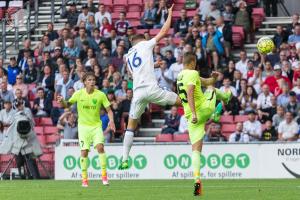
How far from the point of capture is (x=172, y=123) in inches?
1112

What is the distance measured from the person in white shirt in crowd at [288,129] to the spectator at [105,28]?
849cm

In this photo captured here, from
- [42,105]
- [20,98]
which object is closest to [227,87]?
[20,98]

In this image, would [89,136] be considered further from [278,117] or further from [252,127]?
[278,117]

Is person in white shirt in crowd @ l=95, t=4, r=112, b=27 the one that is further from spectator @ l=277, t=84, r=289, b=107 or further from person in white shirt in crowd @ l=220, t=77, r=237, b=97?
spectator @ l=277, t=84, r=289, b=107

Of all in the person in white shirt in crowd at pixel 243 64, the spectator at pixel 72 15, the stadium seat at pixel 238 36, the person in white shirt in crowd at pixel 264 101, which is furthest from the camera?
the spectator at pixel 72 15

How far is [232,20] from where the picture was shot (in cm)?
3125

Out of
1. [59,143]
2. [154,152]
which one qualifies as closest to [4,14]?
[59,143]

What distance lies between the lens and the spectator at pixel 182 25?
31.6 m

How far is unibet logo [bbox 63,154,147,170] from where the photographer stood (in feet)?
86.6

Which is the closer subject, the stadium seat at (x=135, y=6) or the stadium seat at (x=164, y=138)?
the stadium seat at (x=164, y=138)

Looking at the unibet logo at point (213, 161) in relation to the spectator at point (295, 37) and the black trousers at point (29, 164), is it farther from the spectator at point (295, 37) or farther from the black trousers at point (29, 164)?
the spectator at point (295, 37)

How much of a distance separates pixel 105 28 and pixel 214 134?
7.30 m

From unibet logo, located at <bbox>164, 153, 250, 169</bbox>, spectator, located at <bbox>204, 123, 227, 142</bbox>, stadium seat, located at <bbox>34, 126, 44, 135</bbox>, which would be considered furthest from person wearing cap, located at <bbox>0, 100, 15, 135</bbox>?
spectator, located at <bbox>204, 123, 227, 142</bbox>

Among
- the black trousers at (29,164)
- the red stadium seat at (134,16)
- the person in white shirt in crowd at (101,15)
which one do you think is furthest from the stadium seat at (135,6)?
the black trousers at (29,164)
